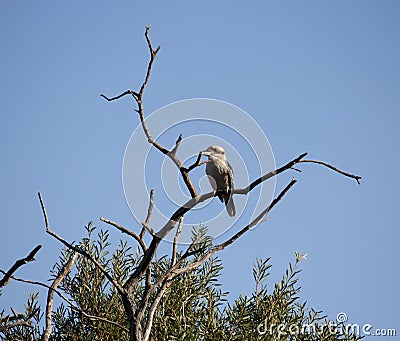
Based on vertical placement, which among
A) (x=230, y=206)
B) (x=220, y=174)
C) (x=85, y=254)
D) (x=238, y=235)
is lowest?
(x=85, y=254)

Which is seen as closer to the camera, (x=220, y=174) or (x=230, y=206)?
(x=230, y=206)

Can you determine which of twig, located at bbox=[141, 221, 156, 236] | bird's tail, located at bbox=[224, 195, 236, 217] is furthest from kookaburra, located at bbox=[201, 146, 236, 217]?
twig, located at bbox=[141, 221, 156, 236]

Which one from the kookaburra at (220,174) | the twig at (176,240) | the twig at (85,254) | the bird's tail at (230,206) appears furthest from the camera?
the kookaburra at (220,174)

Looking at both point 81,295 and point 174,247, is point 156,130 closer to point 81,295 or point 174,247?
point 174,247

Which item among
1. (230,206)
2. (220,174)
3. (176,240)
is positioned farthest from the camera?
(220,174)

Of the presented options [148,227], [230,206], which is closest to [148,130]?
[148,227]

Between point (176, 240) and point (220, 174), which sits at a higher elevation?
point (220, 174)

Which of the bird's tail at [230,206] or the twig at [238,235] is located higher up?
the bird's tail at [230,206]

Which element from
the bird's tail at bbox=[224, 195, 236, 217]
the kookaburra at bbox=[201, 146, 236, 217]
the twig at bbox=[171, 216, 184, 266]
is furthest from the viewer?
the kookaburra at bbox=[201, 146, 236, 217]

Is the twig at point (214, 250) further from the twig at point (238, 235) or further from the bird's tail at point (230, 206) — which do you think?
the bird's tail at point (230, 206)

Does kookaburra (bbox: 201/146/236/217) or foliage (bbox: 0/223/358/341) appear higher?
kookaburra (bbox: 201/146/236/217)

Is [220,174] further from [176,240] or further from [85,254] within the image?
[85,254]

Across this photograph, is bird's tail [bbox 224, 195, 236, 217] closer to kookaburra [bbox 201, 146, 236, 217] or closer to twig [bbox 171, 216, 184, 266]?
kookaburra [bbox 201, 146, 236, 217]

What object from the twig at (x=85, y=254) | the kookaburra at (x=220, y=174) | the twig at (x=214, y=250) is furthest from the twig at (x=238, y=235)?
the kookaburra at (x=220, y=174)
